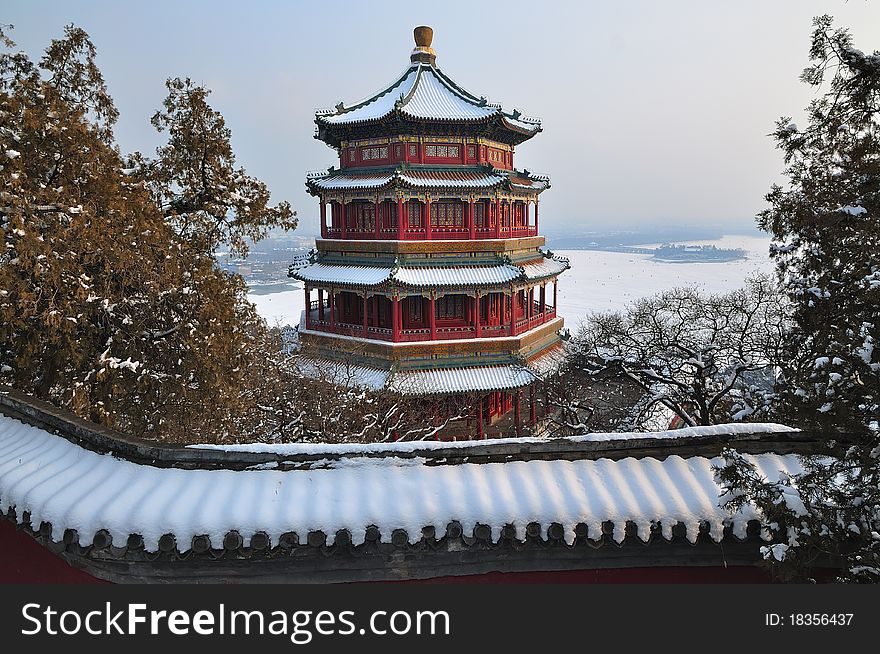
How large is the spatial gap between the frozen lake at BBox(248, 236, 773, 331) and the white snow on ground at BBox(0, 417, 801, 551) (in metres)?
29.6

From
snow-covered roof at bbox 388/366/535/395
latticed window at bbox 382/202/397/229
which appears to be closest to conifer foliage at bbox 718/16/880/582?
snow-covered roof at bbox 388/366/535/395

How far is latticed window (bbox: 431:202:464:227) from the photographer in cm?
1752

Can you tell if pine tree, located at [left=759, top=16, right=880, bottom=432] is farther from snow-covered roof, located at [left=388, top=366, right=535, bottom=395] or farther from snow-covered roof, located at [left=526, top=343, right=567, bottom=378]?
snow-covered roof, located at [left=526, top=343, right=567, bottom=378]

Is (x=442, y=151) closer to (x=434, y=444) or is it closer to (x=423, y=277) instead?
(x=423, y=277)

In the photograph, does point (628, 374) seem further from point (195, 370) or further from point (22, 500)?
point (22, 500)

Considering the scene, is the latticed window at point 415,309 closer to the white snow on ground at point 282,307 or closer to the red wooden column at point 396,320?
the red wooden column at point 396,320

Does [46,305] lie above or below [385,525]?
above

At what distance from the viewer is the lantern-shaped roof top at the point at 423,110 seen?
16.7m

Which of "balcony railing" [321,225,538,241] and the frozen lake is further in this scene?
the frozen lake

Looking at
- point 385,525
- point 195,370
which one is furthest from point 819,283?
point 195,370

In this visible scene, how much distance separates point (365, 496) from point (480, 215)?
14831mm

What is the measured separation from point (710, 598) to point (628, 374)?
13.3 m

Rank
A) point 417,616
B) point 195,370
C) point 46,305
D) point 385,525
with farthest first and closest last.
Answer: point 195,370 → point 46,305 → point 385,525 → point 417,616

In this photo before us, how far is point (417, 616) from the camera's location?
3.56m
